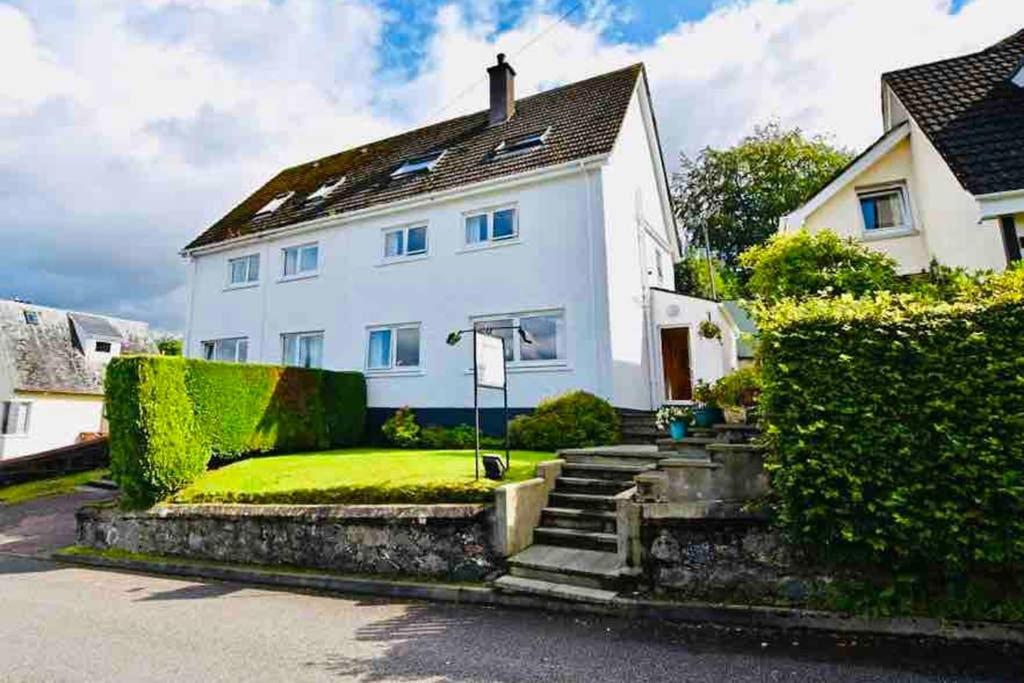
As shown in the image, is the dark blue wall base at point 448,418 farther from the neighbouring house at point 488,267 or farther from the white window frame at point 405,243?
the white window frame at point 405,243

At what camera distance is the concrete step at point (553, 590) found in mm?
5586

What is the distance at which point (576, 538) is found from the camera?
6832mm

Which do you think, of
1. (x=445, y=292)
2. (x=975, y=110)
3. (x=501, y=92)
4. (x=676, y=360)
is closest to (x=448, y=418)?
(x=445, y=292)

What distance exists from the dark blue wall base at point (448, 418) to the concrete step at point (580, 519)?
17.7ft

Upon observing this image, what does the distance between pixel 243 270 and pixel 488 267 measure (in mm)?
10201

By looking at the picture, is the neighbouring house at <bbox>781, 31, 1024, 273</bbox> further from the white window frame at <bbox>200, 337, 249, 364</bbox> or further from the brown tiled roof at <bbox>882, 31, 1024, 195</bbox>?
the white window frame at <bbox>200, 337, 249, 364</bbox>

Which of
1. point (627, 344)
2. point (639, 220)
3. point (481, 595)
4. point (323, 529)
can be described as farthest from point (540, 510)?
point (639, 220)

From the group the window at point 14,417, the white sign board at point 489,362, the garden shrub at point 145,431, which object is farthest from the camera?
the window at point 14,417

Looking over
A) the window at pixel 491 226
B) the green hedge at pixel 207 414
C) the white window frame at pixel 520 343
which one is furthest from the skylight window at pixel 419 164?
the green hedge at pixel 207 414

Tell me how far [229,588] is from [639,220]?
1313 centimetres

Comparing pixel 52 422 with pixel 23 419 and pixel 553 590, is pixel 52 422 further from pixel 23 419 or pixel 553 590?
pixel 553 590

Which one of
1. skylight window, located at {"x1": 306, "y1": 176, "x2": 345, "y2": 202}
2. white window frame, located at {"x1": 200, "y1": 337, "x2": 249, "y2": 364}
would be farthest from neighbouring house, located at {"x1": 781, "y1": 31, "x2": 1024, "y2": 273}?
white window frame, located at {"x1": 200, "y1": 337, "x2": 249, "y2": 364}

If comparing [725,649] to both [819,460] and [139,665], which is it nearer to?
[819,460]

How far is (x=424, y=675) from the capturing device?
4.32 metres
